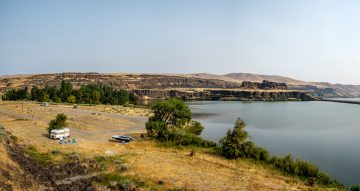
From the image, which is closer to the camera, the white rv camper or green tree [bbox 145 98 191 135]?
the white rv camper

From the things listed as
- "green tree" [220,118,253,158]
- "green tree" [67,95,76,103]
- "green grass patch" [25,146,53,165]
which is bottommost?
"green tree" [67,95,76,103]

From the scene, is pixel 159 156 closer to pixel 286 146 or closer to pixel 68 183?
pixel 68 183

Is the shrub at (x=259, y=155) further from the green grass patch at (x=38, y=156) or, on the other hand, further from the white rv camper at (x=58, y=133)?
the white rv camper at (x=58, y=133)

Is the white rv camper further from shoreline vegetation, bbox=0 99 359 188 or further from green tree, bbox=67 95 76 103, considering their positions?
green tree, bbox=67 95 76 103

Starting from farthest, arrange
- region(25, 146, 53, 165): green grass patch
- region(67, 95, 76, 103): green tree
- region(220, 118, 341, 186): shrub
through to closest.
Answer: region(67, 95, 76, 103): green tree, region(220, 118, 341, 186): shrub, region(25, 146, 53, 165): green grass patch

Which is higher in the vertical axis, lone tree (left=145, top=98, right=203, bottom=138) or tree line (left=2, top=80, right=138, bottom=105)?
lone tree (left=145, top=98, right=203, bottom=138)

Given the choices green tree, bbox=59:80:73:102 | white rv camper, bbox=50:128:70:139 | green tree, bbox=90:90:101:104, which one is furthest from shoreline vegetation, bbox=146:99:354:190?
green tree, bbox=59:80:73:102

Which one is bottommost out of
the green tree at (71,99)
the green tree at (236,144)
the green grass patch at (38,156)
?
the green tree at (71,99)

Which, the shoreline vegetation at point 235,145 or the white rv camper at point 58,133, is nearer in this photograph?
the shoreline vegetation at point 235,145

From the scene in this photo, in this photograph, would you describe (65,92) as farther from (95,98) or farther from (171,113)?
(171,113)

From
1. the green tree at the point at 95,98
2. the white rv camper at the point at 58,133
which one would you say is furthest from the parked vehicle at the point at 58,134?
the green tree at the point at 95,98


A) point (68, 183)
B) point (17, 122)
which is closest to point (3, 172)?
point (68, 183)

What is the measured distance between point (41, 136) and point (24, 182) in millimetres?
27304

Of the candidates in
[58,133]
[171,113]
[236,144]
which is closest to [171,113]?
[171,113]
